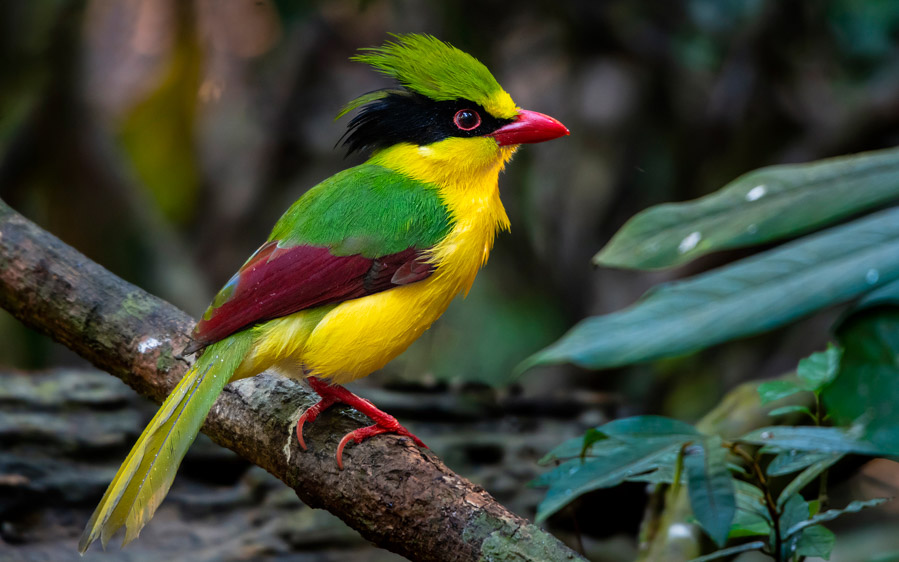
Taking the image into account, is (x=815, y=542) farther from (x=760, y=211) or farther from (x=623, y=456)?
(x=760, y=211)

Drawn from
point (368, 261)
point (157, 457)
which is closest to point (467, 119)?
point (368, 261)

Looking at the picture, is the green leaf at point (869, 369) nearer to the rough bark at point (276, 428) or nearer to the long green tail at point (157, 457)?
the rough bark at point (276, 428)

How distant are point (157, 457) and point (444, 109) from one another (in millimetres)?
1370

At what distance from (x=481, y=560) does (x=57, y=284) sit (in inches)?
68.8

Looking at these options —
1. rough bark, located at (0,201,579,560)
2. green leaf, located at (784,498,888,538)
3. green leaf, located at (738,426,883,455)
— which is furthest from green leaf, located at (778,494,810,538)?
rough bark, located at (0,201,579,560)

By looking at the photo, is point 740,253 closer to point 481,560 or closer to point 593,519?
point 593,519

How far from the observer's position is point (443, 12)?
227 inches

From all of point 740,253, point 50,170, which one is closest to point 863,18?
point 740,253

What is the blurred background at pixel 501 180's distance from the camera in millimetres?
3521

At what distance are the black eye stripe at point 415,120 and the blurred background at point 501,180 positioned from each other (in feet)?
5.17

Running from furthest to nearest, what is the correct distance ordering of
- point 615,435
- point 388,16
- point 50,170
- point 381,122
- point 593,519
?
point 388,16, point 50,170, point 593,519, point 381,122, point 615,435

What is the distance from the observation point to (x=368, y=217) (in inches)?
95.3

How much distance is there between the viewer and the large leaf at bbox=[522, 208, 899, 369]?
102 cm

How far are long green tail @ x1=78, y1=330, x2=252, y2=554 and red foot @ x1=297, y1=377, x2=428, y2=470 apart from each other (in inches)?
11.5
